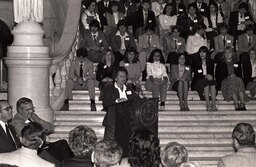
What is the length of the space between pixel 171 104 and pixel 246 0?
275 inches

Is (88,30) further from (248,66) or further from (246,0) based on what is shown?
(246,0)

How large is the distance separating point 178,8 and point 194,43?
2555mm

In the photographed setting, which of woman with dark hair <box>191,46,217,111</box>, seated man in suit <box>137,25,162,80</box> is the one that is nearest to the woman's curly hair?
woman with dark hair <box>191,46,217,111</box>

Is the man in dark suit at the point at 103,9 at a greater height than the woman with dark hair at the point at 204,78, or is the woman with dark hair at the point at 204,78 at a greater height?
the man in dark suit at the point at 103,9

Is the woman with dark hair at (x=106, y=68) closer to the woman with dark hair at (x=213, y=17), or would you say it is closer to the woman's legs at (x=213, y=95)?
the woman's legs at (x=213, y=95)

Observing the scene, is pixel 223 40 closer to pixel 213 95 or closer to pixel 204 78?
pixel 204 78

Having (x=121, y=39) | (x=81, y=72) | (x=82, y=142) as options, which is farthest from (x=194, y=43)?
(x=82, y=142)

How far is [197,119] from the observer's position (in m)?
14.3

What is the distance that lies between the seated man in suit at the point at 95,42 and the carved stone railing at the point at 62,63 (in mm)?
400

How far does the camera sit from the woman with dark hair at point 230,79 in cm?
1498

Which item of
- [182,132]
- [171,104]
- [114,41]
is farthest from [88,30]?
[182,132]

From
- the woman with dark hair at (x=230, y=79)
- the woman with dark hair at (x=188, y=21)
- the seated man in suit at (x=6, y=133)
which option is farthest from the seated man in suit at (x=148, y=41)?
the seated man in suit at (x=6, y=133)

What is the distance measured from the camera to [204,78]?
50.6 ft

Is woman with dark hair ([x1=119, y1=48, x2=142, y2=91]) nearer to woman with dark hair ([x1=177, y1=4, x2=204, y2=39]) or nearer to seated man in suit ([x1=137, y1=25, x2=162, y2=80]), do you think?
seated man in suit ([x1=137, y1=25, x2=162, y2=80])
